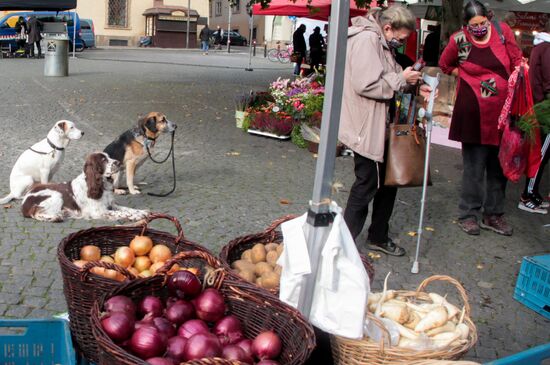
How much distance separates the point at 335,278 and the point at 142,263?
1.38 meters

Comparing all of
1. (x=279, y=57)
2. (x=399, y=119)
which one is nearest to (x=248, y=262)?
(x=399, y=119)

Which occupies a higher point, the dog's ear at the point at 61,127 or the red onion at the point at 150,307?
the dog's ear at the point at 61,127

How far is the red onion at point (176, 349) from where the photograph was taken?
2.33 meters

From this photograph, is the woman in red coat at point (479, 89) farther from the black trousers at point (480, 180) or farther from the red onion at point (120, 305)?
the red onion at point (120, 305)

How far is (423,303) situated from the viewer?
3.18 m

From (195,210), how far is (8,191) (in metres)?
2.15

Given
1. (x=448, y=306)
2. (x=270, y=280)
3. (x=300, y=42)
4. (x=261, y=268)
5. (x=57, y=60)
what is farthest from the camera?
(x=300, y=42)

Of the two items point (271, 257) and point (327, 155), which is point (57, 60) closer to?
point (271, 257)

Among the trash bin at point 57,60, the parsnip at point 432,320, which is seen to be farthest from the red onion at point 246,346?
the trash bin at point 57,60

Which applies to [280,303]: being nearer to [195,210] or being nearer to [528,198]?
[195,210]

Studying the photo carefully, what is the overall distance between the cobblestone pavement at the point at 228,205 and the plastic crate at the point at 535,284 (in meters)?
0.07

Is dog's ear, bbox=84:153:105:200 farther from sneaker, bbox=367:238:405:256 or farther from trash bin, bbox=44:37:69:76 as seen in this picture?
trash bin, bbox=44:37:69:76

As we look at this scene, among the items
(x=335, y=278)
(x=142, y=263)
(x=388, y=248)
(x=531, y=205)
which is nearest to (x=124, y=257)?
(x=142, y=263)

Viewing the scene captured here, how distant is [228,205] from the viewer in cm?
635
